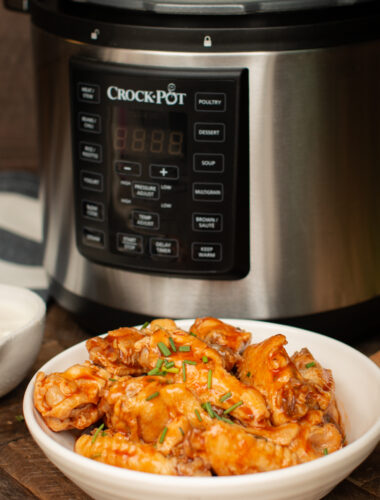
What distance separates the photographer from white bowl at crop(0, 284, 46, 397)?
2.39 ft

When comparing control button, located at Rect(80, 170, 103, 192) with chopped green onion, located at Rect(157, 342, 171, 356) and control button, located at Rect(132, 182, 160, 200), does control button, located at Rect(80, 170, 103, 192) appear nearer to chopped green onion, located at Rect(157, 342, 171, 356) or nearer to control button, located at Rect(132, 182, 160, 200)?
control button, located at Rect(132, 182, 160, 200)

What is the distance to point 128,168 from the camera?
0.78 meters

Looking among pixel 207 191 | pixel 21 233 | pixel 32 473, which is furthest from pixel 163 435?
pixel 21 233

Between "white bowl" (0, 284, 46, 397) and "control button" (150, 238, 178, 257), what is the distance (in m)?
0.12

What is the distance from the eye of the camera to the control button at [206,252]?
30.8 inches

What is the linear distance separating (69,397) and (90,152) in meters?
0.29

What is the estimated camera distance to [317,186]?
776 mm

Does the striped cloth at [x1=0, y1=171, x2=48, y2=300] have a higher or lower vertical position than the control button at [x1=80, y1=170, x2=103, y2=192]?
lower

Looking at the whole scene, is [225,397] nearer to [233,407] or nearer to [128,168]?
[233,407]

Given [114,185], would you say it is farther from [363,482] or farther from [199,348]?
[363,482]

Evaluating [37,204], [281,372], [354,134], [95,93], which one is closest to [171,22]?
[95,93]

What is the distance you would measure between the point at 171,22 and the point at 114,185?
0.55 feet

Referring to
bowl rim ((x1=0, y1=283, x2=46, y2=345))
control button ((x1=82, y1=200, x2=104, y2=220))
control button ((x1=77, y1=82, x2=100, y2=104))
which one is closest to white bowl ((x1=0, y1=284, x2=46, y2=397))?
bowl rim ((x1=0, y1=283, x2=46, y2=345))

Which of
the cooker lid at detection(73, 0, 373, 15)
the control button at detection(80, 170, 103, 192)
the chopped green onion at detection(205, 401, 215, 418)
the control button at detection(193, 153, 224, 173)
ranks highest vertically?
the cooker lid at detection(73, 0, 373, 15)
